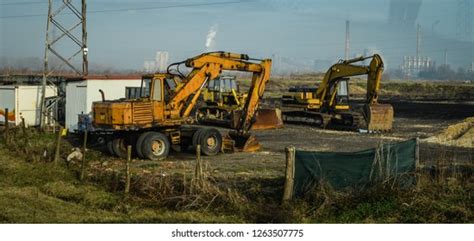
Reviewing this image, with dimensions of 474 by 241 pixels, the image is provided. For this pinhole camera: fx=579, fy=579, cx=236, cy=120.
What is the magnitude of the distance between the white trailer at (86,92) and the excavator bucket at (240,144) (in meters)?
9.08

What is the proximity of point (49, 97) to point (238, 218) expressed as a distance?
76.1 feet

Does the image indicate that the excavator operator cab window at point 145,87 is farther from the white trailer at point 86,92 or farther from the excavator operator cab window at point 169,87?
the white trailer at point 86,92

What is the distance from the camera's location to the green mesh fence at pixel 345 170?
10.2 meters

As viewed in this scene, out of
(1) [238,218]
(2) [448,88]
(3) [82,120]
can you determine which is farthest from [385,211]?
(2) [448,88]

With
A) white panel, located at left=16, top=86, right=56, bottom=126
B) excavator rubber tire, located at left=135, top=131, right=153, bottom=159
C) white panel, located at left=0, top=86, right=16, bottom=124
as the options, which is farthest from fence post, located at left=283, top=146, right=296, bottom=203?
white panel, located at left=0, top=86, right=16, bottom=124

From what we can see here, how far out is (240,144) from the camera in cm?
2067

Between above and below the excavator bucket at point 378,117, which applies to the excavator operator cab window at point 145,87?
above

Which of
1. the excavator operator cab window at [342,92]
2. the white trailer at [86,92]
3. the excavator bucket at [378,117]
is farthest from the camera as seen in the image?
Answer: the excavator operator cab window at [342,92]

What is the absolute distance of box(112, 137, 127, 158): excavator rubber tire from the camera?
19.4m

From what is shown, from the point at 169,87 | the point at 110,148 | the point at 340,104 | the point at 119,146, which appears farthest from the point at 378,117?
the point at 110,148

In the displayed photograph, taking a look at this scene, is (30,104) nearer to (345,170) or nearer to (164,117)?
(164,117)

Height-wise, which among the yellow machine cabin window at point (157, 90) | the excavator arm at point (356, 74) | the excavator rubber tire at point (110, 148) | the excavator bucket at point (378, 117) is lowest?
the excavator rubber tire at point (110, 148)

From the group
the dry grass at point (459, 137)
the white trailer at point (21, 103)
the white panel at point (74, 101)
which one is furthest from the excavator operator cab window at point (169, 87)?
the white trailer at point (21, 103)

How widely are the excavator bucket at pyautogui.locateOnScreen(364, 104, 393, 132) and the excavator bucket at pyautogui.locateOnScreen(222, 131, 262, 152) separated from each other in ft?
30.5
